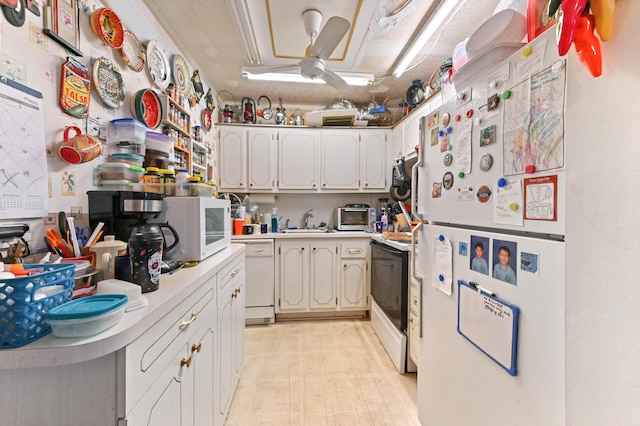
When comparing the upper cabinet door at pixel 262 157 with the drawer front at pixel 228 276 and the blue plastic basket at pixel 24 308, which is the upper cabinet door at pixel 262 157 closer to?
the drawer front at pixel 228 276

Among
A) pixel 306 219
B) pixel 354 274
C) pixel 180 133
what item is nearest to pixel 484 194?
pixel 354 274

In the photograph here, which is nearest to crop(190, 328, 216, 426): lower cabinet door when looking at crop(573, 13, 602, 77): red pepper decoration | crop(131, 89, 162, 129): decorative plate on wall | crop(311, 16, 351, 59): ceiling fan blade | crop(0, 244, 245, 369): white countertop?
crop(0, 244, 245, 369): white countertop

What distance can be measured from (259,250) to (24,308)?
→ 2.15 meters

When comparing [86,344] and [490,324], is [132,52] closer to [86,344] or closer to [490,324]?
[86,344]

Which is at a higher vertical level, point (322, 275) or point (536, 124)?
point (536, 124)

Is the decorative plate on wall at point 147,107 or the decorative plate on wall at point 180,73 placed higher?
the decorative plate on wall at point 180,73

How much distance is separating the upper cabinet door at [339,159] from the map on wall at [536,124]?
2286 mm

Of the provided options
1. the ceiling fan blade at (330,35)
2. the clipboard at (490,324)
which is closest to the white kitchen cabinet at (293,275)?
the ceiling fan blade at (330,35)

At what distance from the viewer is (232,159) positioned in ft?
9.67

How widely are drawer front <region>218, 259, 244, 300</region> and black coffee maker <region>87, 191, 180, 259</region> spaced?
1.42 feet

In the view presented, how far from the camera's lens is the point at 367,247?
2768 mm

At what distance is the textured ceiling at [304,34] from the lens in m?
1.66

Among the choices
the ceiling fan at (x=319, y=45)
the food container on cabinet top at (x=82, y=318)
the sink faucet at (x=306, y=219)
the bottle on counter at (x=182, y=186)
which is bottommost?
the food container on cabinet top at (x=82, y=318)

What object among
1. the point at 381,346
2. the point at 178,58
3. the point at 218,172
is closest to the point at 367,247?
the point at 381,346
